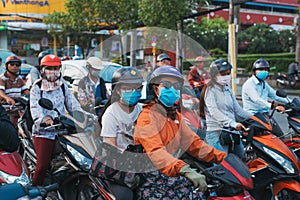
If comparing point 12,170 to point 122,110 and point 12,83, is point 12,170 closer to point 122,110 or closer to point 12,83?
point 122,110

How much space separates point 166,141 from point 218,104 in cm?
174

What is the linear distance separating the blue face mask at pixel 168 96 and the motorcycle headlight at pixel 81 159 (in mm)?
1039

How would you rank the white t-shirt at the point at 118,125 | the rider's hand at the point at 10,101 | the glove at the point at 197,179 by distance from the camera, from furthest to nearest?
the rider's hand at the point at 10,101, the white t-shirt at the point at 118,125, the glove at the point at 197,179

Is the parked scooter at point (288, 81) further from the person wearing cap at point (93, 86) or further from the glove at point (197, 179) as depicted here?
the glove at point (197, 179)

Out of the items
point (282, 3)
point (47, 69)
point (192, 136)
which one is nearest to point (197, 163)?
point (192, 136)

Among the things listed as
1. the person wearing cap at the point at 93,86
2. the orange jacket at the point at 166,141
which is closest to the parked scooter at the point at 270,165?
the orange jacket at the point at 166,141

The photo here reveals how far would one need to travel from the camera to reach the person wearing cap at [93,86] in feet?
15.4

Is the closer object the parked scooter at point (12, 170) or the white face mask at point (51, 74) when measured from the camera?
the parked scooter at point (12, 170)

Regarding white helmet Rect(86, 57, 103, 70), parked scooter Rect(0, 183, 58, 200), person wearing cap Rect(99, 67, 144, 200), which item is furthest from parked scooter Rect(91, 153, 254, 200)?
white helmet Rect(86, 57, 103, 70)

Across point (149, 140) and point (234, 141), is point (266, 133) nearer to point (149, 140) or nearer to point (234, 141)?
point (234, 141)

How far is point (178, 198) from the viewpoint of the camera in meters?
3.23

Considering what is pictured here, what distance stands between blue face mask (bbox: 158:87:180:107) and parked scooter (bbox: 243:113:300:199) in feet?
4.24

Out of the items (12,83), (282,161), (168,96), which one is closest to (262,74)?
(282,161)

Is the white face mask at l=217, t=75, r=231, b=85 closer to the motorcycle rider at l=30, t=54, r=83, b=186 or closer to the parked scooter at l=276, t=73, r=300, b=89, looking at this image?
the motorcycle rider at l=30, t=54, r=83, b=186
